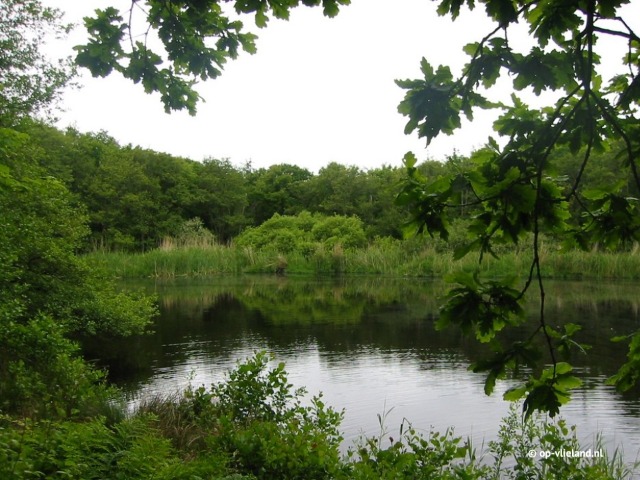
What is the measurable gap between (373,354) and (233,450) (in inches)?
256

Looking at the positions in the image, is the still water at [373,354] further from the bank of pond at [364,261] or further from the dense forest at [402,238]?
the bank of pond at [364,261]

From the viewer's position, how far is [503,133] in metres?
2.63

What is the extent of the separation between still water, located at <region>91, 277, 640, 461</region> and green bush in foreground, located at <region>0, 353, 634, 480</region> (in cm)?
122

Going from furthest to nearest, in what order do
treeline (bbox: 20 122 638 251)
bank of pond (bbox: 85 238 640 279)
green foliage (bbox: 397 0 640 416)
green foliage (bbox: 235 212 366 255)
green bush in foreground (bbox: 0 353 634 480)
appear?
treeline (bbox: 20 122 638 251)
green foliage (bbox: 235 212 366 255)
bank of pond (bbox: 85 238 640 279)
green bush in foreground (bbox: 0 353 634 480)
green foliage (bbox: 397 0 640 416)

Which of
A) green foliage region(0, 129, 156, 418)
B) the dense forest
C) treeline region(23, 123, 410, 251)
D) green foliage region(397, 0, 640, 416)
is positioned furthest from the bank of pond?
green foliage region(397, 0, 640, 416)

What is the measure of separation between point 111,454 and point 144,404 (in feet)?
9.47

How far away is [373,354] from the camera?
10164 millimetres

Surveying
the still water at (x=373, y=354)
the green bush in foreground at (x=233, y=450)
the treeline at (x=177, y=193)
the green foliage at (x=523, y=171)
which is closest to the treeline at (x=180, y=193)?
the treeline at (x=177, y=193)

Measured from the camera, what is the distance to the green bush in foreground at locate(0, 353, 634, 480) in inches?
110

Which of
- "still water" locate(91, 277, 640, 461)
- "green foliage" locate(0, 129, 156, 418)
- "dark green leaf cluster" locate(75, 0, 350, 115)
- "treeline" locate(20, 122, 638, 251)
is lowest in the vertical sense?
"still water" locate(91, 277, 640, 461)

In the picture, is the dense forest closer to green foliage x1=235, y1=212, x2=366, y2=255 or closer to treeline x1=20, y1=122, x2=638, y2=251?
green foliage x1=235, y1=212, x2=366, y2=255

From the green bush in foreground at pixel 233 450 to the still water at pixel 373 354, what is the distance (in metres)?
1.22

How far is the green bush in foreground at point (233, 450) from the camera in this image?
2.79 m

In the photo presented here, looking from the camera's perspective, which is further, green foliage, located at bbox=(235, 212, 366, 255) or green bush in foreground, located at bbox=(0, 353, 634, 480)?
green foliage, located at bbox=(235, 212, 366, 255)
